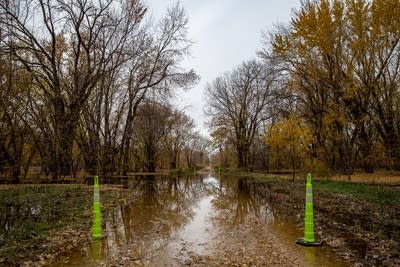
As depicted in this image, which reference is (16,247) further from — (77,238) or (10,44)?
(10,44)

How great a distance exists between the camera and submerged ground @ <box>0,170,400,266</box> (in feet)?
16.4

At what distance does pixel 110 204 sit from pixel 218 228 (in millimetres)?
5446

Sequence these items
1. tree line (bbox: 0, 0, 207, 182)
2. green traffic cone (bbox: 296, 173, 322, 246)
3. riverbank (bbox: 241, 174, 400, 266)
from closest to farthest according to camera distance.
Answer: riverbank (bbox: 241, 174, 400, 266), green traffic cone (bbox: 296, 173, 322, 246), tree line (bbox: 0, 0, 207, 182)

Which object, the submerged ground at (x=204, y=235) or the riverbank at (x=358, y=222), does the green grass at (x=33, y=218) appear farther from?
→ the riverbank at (x=358, y=222)

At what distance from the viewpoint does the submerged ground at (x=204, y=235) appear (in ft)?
16.4

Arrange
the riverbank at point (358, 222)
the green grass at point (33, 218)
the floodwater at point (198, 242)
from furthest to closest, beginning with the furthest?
the green grass at point (33, 218)
the riverbank at point (358, 222)
the floodwater at point (198, 242)

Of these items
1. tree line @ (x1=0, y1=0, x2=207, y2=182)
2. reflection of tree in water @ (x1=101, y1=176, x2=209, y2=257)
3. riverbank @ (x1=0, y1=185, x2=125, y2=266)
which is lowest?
reflection of tree in water @ (x1=101, y1=176, x2=209, y2=257)

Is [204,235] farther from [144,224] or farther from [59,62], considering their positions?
[59,62]

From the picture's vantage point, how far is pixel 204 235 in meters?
6.81

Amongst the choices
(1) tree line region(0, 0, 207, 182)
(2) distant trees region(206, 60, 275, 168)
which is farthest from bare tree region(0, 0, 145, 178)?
(2) distant trees region(206, 60, 275, 168)

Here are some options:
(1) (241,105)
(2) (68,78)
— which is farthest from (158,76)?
(1) (241,105)

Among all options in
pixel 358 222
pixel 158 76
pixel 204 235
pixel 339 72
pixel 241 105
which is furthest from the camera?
pixel 241 105

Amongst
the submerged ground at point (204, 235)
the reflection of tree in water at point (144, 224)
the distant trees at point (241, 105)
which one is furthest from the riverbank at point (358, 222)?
the distant trees at point (241, 105)

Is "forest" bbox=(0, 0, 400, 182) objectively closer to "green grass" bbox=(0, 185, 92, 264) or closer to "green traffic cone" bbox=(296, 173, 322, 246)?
"green grass" bbox=(0, 185, 92, 264)
